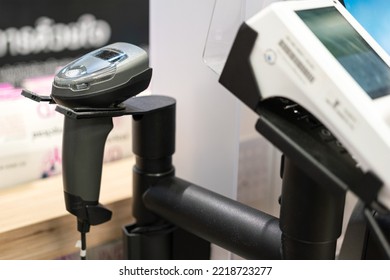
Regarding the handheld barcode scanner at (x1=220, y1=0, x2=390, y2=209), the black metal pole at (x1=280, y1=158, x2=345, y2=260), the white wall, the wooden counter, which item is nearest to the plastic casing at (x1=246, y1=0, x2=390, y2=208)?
the handheld barcode scanner at (x1=220, y1=0, x2=390, y2=209)

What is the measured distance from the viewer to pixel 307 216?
2.35 ft

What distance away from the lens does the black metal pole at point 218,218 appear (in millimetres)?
820

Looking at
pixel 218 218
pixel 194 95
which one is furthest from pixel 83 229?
pixel 194 95

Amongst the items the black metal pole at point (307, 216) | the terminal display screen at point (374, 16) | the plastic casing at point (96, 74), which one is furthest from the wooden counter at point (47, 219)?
the terminal display screen at point (374, 16)

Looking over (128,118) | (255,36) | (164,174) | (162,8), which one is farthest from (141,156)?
(255,36)

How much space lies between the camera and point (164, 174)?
992mm

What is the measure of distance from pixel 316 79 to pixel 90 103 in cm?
34

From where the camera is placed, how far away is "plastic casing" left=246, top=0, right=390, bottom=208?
1.84ft

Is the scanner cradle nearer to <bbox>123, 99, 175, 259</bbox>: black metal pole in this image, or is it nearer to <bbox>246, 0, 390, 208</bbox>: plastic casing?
<bbox>123, 99, 175, 259</bbox>: black metal pole

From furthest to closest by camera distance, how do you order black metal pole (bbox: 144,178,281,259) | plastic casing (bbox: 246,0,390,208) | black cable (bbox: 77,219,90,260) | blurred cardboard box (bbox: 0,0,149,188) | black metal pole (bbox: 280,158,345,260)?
blurred cardboard box (bbox: 0,0,149,188)
black cable (bbox: 77,219,90,260)
black metal pole (bbox: 144,178,281,259)
black metal pole (bbox: 280,158,345,260)
plastic casing (bbox: 246,0,390,208)

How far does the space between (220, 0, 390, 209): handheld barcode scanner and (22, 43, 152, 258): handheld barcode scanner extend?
21 centimetres

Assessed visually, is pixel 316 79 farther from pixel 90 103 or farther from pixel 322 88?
pixel 90 103

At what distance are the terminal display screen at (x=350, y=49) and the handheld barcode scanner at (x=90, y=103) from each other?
28 cm

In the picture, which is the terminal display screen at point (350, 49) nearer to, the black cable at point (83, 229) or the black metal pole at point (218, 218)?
the black metal pole at point (218, 218)
